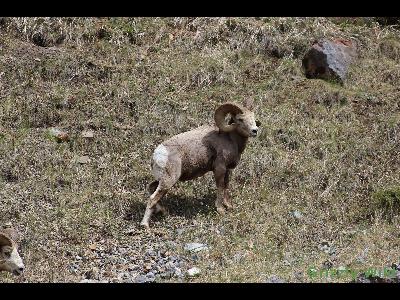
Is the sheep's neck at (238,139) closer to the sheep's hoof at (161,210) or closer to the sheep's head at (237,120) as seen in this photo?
the sheep's head at (237,120)

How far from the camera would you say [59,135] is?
13234 millimetres

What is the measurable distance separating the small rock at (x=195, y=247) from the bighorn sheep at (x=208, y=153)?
119cm

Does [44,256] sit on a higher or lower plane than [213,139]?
lower

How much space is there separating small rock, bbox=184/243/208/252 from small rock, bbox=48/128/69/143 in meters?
4.43

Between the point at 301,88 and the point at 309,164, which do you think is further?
the point at 301,88

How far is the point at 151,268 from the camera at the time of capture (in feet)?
30.3

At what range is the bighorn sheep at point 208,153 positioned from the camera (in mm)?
10773

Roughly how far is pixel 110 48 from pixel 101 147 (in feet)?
12.3

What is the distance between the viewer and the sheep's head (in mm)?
11195

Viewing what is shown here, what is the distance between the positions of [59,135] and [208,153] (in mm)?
3464

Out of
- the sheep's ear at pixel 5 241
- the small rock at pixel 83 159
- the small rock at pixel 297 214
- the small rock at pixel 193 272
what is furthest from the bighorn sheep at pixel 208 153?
the sheep's ear at pixel 5 241
